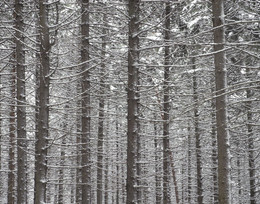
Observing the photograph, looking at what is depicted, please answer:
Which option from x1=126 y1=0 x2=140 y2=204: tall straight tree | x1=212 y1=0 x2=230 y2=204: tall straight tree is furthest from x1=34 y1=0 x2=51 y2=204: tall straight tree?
x1=212 y1=0 x2=230 y2=204: tall straight tree

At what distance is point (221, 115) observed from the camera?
7.56m

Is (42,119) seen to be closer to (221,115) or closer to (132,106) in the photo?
(132,106)

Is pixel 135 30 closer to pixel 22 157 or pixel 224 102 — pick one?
pixel 224 102

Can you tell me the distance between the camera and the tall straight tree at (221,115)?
724 cm

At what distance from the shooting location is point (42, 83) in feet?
23.9

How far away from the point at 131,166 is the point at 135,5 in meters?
4.44

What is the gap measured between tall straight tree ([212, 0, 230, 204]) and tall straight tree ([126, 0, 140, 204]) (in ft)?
7.20

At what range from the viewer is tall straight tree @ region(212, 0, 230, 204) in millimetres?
7243

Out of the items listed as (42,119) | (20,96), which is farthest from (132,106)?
(20,96)

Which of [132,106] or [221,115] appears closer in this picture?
[221,115]

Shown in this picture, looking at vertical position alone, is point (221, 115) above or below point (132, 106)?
below

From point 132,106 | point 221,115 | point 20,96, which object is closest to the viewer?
point 221,115

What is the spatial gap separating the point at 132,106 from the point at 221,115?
7.96ft

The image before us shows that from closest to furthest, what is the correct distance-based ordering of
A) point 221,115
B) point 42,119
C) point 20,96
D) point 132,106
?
1. point 42,119
2. point 221,115
3. point 132,106
4. point 20,96
